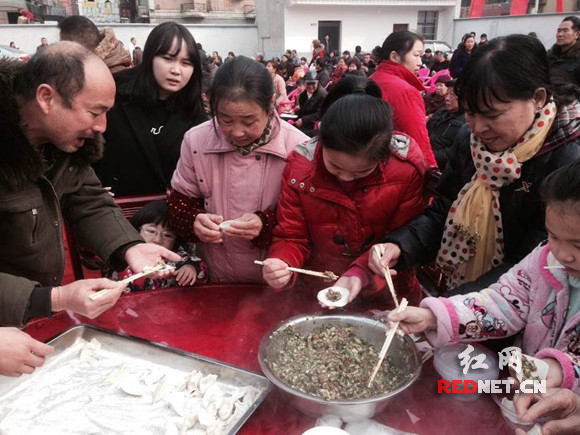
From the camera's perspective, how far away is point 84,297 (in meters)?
1.53

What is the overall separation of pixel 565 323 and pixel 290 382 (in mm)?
830

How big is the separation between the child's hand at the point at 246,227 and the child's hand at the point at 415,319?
0.78m

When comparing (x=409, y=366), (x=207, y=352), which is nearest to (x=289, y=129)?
(x=207, y=352)

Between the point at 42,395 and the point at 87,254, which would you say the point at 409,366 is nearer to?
the point at 42,395

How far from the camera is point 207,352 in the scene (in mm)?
1635

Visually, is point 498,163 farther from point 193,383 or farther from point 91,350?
point 91,350

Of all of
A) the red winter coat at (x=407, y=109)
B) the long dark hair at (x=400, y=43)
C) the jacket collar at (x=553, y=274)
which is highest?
the long dark hair at (x=400, y=43)

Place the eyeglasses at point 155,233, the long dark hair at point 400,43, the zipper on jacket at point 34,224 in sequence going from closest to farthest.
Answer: the zipper on jacket at point 34,224, the eyeglasses at point 155,233, the long dark hair at point 400,43

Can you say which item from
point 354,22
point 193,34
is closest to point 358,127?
point 193,34

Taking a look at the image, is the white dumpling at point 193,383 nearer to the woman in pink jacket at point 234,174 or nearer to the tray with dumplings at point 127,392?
the tray with dumplings at point 127,392

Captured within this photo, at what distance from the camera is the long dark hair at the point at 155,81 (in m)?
2.67

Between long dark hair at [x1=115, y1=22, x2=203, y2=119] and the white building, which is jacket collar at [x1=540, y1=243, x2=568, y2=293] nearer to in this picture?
long dark hair at [x1=115, y1=22, x2=203, y2=119]

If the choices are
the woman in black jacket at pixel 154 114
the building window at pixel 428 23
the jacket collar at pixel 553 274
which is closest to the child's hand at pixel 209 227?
the woman in black jacket at pixel 154 114

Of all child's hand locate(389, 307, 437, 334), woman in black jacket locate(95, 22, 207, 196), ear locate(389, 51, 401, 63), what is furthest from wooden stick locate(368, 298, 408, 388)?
ear locate(389, 51, 401, 63)
